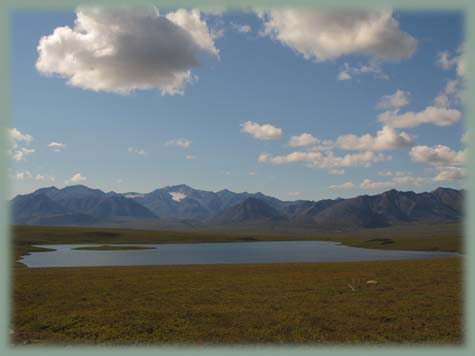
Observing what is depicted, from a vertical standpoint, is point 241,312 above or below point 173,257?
above

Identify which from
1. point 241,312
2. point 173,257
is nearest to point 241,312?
point 241,312

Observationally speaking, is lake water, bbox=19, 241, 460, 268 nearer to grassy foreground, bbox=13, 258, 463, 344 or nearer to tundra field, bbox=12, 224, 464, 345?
tundra field, bbox=12, 224, 464, 345

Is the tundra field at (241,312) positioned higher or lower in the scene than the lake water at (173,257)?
higher

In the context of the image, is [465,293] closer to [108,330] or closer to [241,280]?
[241,280]

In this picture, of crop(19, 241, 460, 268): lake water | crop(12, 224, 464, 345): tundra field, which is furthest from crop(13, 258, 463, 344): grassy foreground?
crop(19, 241, 460, 268): lake water

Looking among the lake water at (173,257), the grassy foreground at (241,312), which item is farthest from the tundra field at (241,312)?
the lake water at (173,257)

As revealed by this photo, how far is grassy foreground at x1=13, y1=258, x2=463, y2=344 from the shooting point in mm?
23672

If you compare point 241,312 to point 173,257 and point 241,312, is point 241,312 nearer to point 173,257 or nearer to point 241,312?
point 241,312

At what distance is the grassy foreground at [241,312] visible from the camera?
932 inches

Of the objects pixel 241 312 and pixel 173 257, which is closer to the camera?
pixel 241 312

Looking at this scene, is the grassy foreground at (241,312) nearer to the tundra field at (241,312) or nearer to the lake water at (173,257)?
the tundra field at (241,312)

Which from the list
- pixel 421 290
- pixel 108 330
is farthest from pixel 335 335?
pixel 421 290

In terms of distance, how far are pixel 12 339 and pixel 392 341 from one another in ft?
80.8

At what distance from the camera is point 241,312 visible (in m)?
29.2
